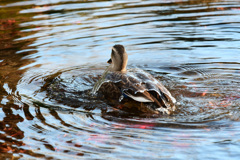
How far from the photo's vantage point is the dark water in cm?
450

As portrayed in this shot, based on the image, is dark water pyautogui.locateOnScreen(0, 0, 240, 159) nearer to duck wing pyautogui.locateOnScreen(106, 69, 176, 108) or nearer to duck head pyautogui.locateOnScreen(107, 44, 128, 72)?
duck wing pyautogui.locateOnScreen(106, 69, 176, 108)

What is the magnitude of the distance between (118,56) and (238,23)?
15.4 ft

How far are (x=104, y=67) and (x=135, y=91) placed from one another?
2.29 meters

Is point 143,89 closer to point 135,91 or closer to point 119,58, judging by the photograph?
point 135,91

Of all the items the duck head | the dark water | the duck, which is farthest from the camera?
the duck head

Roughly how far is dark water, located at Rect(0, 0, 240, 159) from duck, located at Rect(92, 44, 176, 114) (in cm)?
24

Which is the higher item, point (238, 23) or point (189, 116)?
point (238, 23)

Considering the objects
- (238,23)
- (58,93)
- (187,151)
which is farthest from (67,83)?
(238,23)

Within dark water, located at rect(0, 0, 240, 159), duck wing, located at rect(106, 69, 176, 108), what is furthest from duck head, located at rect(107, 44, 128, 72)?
dark water, located at rect(0, 0, 240, 159)

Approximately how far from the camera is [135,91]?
5.63 meters

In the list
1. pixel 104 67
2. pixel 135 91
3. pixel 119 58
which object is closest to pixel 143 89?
pixel 135 91

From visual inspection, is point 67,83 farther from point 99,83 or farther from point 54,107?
point 54,107

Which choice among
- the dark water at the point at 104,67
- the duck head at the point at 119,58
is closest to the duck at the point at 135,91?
the duck head at the point at 119,58

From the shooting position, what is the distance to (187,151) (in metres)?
4.25
